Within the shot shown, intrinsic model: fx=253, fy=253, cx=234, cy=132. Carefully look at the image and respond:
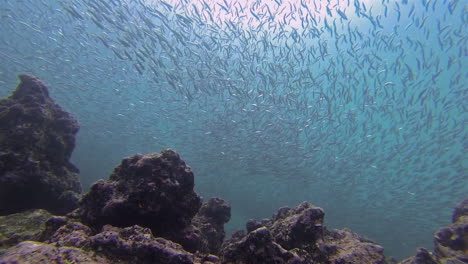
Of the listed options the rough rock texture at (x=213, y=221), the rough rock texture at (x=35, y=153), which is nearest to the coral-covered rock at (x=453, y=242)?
the rough rock texture at (x=213, y=221)

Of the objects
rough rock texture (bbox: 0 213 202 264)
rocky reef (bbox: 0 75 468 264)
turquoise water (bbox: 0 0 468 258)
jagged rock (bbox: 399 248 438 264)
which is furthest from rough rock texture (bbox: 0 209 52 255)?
turquoise water (bbox: 0 0 468 258)

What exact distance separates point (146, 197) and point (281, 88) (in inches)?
647

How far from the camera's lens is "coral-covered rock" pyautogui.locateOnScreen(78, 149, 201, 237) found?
321cm

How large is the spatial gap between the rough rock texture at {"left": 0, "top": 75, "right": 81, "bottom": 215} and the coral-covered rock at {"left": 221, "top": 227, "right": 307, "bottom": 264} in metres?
4.86

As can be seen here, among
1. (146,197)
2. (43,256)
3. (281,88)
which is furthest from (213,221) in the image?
(281,88)

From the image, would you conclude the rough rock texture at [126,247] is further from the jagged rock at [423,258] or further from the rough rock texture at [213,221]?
the jagged rock at [423,258]

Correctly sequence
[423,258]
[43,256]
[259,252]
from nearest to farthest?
[43,256], [259,252], [423,258]

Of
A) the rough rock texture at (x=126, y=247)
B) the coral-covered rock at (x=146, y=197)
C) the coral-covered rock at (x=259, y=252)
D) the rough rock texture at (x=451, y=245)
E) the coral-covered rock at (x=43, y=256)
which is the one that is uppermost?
the rough rock texture at (x=451, y=245)

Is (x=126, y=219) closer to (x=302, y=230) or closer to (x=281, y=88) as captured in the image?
(x=302, y=230)

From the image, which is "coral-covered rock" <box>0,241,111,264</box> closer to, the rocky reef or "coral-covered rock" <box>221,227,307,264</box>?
the rocky reef

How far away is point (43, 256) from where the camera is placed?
189 centimetres

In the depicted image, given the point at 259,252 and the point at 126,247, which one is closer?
the point at 126,247

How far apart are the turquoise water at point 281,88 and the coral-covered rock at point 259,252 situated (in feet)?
36.8

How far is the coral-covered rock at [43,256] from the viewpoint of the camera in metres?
1.83
